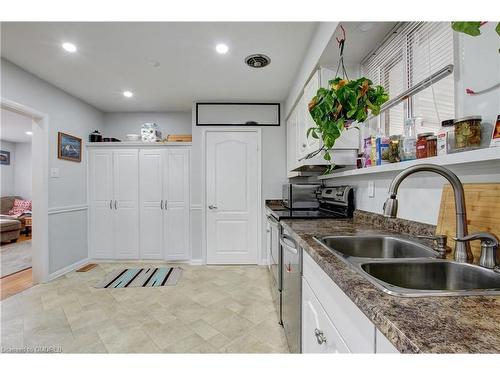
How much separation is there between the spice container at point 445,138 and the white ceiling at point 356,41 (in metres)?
0.92

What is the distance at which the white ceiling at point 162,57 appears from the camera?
2002 millimetres

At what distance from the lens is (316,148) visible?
2041 millimetres

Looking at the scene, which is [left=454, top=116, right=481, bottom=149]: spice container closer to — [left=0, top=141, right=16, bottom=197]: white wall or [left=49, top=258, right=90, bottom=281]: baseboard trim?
[left=49, top=258, right=90, bottom=281]: baseboard trim

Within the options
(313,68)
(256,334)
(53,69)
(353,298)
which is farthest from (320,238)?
(53,69)

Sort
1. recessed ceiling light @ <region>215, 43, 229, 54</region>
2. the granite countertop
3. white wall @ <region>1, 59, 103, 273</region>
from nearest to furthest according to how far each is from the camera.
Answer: the granite countertop, recessed ceiling light @ <region>215, 43, 229, 54</region>, white wall @ <region>1, 59, 103, 273</region>

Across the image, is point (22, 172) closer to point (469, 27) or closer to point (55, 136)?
point (55, 136)

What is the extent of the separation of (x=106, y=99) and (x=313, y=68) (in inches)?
122

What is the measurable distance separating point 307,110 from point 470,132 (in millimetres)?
1497

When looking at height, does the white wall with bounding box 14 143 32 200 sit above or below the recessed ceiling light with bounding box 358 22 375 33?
below

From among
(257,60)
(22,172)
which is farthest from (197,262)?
(22,172)

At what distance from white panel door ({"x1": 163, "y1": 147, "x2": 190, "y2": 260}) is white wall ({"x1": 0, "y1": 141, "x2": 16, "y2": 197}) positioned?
577 centimetres

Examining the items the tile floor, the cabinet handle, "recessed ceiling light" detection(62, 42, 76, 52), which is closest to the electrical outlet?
the cabinet handle

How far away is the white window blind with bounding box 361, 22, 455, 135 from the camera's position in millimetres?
1191

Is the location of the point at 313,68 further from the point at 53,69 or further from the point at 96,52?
the point at 53,69
